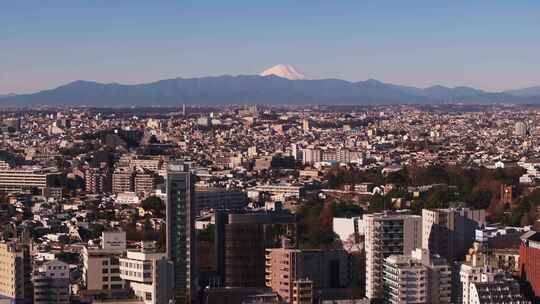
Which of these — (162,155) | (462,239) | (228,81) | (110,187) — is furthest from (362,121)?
(228,81)

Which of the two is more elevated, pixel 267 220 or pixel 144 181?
pixel 267 220

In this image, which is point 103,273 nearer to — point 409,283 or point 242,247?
point 242,247

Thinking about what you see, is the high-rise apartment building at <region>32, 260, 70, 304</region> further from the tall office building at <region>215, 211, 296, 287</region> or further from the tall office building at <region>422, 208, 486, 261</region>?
the tall office building at <region>422, 208, 486, 261</region>

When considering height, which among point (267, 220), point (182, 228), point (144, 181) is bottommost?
point (144, 181)

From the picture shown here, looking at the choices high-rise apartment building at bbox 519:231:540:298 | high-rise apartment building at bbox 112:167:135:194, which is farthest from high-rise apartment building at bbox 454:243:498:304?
high-rise apartment building at bbox 112:167:135:194

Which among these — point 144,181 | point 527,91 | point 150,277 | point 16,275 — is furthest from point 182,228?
point 527,91

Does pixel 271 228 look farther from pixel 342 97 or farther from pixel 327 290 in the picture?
pixel 342 97
